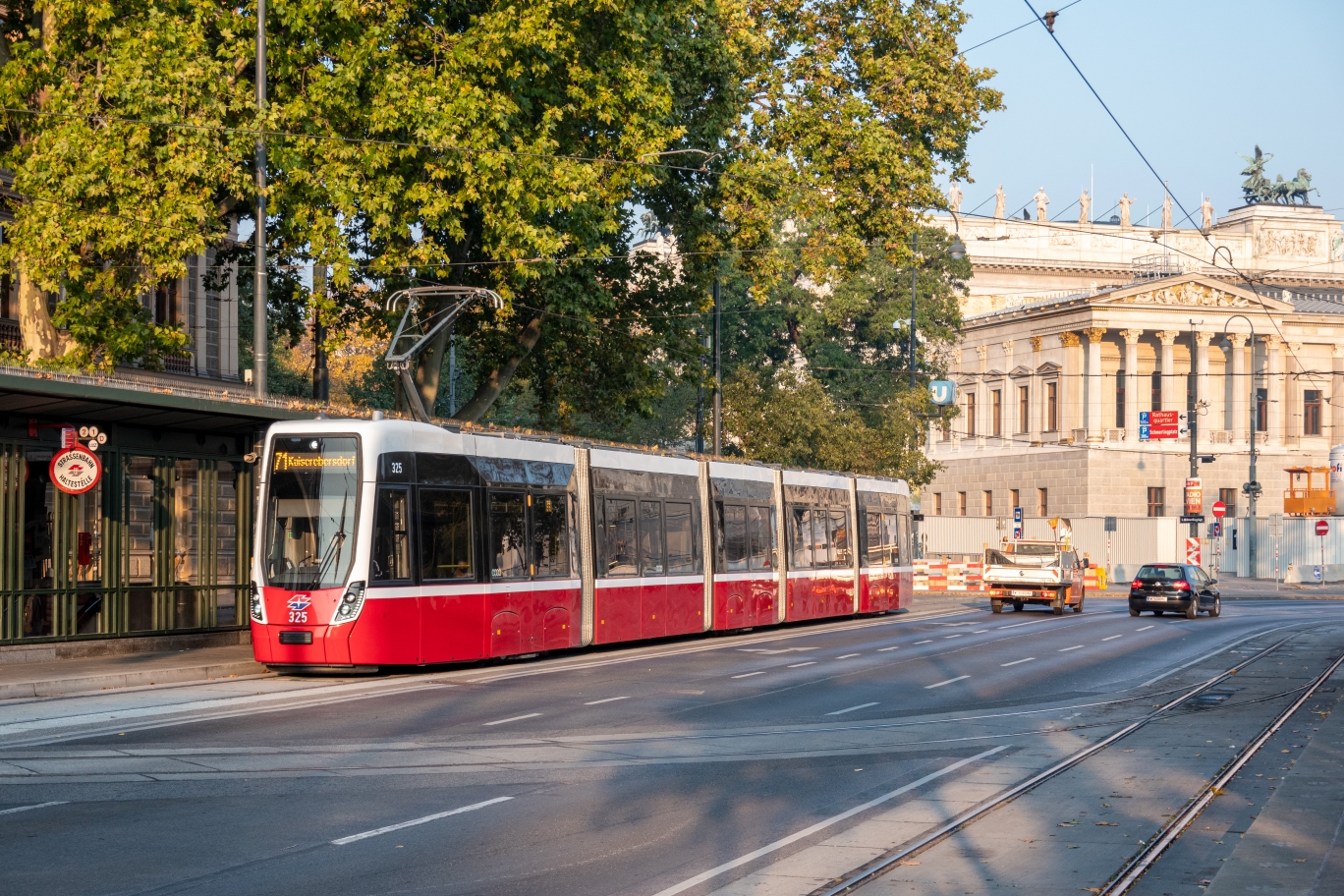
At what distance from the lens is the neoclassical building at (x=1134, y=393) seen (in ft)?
270

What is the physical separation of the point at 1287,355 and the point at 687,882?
276 feet

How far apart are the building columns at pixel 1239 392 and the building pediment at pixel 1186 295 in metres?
1.90

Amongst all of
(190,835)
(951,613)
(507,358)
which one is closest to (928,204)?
(507,358)

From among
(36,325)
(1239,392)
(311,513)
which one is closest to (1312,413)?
(1239,392)

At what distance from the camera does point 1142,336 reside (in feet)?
278

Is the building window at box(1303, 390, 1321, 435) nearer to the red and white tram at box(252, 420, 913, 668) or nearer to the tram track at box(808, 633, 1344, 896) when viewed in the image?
the red and white tram at box(252, 420, 913, 668)

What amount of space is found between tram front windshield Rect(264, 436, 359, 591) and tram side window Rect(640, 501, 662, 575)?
7.67 m

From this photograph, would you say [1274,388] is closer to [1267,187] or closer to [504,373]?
[1267,187]

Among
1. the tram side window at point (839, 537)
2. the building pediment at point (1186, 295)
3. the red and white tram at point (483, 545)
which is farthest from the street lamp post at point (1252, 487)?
the red and white tram at point (483, 545)

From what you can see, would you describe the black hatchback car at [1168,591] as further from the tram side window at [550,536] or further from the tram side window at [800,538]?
the tram side window at [550,536]

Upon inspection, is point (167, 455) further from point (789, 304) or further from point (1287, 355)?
point (1287, 355)

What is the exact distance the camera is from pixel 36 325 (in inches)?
1123

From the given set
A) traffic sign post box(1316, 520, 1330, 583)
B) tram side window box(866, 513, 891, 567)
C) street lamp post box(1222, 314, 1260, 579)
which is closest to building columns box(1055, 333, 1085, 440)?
street lamp post box(1222, 314, 1260, 579)

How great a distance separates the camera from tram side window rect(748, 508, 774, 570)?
A: 3253 centimetres
